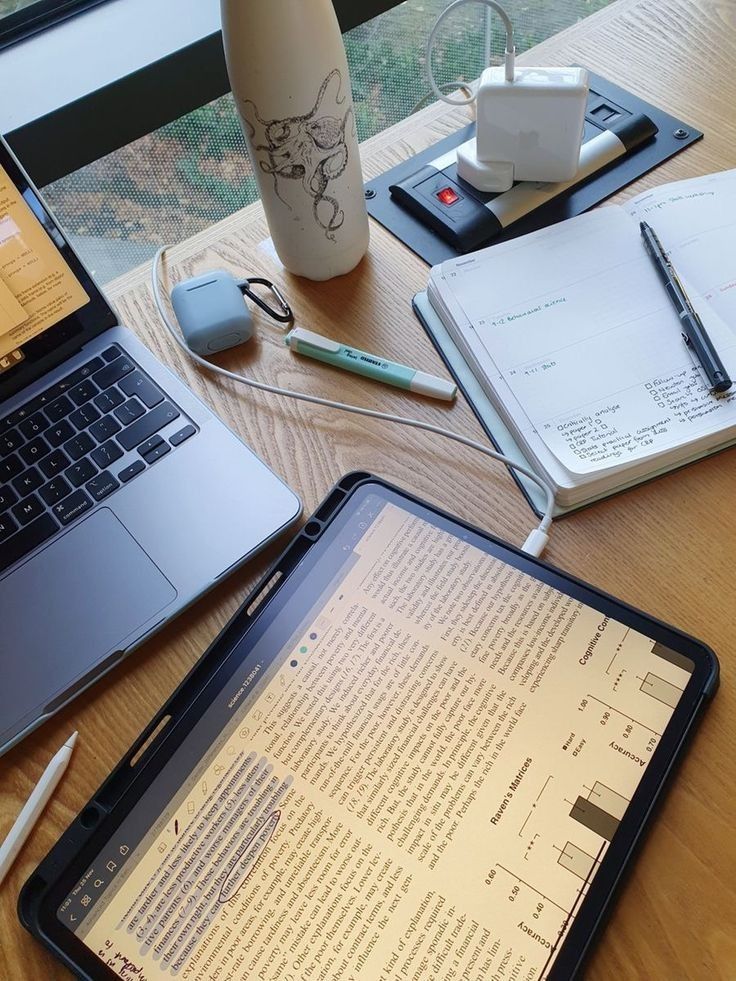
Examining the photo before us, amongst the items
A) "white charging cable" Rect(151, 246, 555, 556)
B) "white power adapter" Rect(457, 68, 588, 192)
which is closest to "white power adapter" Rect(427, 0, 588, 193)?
→ "white power adapter" Rect(457, 68, 588, 192)

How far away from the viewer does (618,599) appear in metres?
0.46

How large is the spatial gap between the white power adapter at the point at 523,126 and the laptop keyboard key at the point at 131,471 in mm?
372

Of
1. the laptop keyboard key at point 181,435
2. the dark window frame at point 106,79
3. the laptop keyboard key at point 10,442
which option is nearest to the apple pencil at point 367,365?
the laptop keyboard key at point 181,435

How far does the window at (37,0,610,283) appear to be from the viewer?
1045 mm

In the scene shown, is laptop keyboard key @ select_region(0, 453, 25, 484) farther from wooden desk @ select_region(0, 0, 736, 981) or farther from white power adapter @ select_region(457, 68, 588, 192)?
white power adapter @ select_region(457, 68, 588, 192)

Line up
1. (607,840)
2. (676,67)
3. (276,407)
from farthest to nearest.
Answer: (676,67)
(276,407)
(607,840)

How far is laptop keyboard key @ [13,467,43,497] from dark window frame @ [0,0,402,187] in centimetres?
48

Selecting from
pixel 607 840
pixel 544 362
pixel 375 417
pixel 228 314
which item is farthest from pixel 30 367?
pixel 607 840

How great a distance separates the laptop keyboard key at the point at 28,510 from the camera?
1.76 ft

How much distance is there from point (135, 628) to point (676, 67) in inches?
28.1

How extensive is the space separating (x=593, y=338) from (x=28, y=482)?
0.42 m

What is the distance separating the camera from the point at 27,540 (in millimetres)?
528

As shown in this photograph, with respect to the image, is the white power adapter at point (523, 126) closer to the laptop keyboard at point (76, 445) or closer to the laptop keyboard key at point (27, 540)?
the laptop keyboard at point (76, 445)

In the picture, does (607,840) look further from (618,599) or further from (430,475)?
(430,475)
